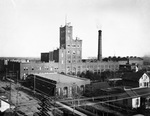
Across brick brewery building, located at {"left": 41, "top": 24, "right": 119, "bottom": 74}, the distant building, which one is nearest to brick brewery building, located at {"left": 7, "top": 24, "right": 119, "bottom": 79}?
brick brewery building, located at {"left": 41, "top": 24, "right": 119, "bottom": 74}

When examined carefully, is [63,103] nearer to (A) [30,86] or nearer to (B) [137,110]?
(B) [137,110]

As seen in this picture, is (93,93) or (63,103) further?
(93,93)

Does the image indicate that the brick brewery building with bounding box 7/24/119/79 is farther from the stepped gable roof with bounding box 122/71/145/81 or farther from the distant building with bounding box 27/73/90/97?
the stepped gable roof with bounding box 122/71/145/81

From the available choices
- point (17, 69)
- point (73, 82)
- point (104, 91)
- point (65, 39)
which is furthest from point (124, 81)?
point (17, 69)

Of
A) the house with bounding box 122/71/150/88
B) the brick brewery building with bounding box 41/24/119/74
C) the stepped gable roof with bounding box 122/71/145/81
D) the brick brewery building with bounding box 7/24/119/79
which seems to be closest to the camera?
the house with bounding box 122/71/150/88

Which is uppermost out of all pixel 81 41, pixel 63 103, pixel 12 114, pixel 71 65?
pixel 81 41

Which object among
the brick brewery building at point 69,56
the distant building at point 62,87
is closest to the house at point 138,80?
the distant building at point 62,87

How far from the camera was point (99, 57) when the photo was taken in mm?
56250

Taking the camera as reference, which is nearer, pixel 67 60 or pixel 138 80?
pixel 138 80

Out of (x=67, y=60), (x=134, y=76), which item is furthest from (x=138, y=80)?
(x=67, y=60)

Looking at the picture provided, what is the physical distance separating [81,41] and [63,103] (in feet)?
98.3

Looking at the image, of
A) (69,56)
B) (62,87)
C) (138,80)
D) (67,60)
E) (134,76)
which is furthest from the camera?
(69,56)

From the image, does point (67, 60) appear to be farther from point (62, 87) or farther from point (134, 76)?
point (134, 76)

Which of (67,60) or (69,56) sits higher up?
(69,56)
